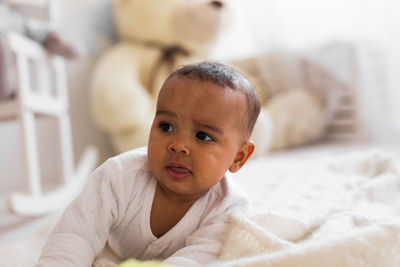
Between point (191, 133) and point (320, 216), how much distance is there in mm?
243

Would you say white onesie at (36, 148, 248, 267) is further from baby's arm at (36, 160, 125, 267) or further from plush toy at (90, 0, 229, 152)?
plush toy at (90, 0, 229, 152)

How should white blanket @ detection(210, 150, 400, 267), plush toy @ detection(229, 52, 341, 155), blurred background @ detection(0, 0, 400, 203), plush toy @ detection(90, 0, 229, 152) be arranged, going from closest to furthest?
white blanket @ detection(210, 150, 400, 267) < plush toy @ detection(90, 0, 229, 152) < blurred background @ detection(0, 0, 400, 203) < plush toy @ detection(229, 52, 341, 155)

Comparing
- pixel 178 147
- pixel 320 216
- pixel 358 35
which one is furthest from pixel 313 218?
pixel 358 35

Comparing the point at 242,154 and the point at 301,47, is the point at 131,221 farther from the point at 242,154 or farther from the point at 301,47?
the point at 301,47

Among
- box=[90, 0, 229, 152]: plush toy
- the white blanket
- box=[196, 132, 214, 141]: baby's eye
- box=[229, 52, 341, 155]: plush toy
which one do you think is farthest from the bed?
box=[90, 0, 229, 152]: plush toy

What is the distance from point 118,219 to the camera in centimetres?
57

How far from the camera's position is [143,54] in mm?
1554

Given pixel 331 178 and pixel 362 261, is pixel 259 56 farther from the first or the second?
pixel 362 261

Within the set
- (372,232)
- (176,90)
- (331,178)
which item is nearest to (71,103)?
(331,178)

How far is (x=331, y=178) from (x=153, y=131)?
23.9 inches

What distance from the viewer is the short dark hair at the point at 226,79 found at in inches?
21.6

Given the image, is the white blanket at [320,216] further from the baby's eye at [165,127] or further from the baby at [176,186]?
the baby's eye at [165,127]

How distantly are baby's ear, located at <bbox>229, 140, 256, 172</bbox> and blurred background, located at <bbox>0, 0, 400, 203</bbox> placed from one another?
965 mm

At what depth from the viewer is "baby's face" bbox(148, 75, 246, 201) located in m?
0.53
